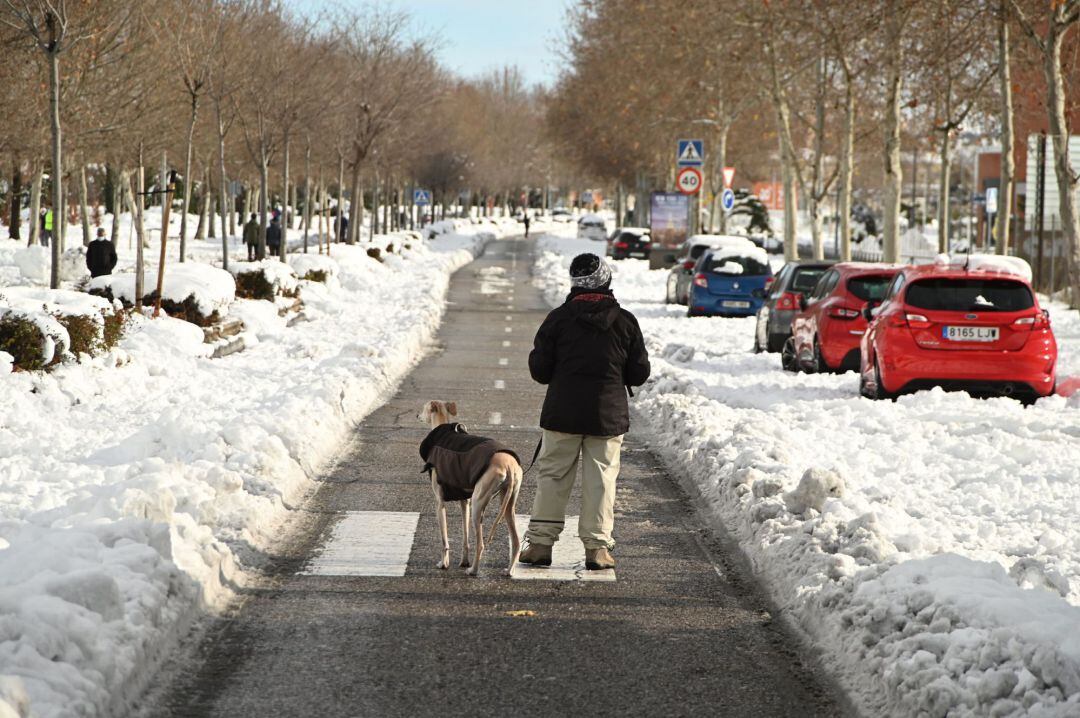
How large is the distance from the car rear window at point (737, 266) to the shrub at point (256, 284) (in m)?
9.13

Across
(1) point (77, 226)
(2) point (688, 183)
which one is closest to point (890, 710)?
(2) point (688, 183)

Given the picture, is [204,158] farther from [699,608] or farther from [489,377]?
[699,608]

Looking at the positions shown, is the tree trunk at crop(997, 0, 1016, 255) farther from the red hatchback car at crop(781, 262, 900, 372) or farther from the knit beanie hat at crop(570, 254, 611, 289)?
the knit beanie hat at crop(570, 254, 611, 289)

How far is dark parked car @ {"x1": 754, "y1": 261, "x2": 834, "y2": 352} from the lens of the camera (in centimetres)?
2250

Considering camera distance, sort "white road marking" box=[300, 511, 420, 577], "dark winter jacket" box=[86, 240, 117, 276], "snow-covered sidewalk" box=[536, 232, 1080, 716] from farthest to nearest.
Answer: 1. "dark winter jacket" box=[86, 240, 117, 276]
2. "white road marking" box=[300, 511, 420, 577]
3. "snow-covered sidewalk" box=[536, 232, 1080, 716]

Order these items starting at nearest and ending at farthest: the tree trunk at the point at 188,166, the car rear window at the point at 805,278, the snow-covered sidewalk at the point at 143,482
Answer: the snow-covered sidewalk at the point at 143,482 < the car rear window at the point at 805,278 < the tree trunk at the point at 188,166

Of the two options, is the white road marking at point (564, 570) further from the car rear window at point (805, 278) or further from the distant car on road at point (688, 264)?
the distant car on road at point (688, 264)

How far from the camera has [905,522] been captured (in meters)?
8.98

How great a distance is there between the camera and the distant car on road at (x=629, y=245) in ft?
213

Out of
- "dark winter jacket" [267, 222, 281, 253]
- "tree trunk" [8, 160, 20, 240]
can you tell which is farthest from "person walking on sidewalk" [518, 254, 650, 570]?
"tree trunk" [8, 160, 20, 240]

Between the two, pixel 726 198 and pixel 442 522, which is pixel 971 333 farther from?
pixel 726 198

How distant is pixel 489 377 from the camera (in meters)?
20.2

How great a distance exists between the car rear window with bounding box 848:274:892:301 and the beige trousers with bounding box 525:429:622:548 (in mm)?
11296

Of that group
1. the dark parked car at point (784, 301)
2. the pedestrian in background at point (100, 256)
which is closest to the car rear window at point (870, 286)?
the dark parked car at point (784, 301)
